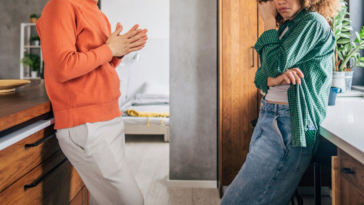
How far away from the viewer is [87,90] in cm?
104

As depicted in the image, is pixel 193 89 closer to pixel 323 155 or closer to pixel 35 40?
pixel 323 155

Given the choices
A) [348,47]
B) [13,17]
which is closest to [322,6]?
[348,47]

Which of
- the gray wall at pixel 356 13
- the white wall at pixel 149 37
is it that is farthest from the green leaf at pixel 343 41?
the white wall at pixel 149 37

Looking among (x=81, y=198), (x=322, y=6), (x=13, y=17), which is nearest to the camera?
(x=322, y=6)

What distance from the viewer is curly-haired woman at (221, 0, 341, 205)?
0.96 m

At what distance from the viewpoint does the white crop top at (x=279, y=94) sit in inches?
41.6

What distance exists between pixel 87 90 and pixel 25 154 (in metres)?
0.33

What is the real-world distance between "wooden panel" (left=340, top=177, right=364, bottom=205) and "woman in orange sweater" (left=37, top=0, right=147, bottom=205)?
788mm

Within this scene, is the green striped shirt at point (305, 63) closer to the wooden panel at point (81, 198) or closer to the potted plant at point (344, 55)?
the potted plant at point (344, 55)

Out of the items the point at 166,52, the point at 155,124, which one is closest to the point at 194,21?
the point at 155,124

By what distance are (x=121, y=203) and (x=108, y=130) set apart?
12.4 inches

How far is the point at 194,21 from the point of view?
224 centimetres

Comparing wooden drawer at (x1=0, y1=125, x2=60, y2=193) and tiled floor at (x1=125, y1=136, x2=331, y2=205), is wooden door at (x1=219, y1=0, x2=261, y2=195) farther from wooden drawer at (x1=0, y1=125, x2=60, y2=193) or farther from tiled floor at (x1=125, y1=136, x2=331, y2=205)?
wooden drawer at (x1=0, y1=125, x2=60, y2=193)

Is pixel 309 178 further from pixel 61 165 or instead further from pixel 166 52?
pixel 166 52
